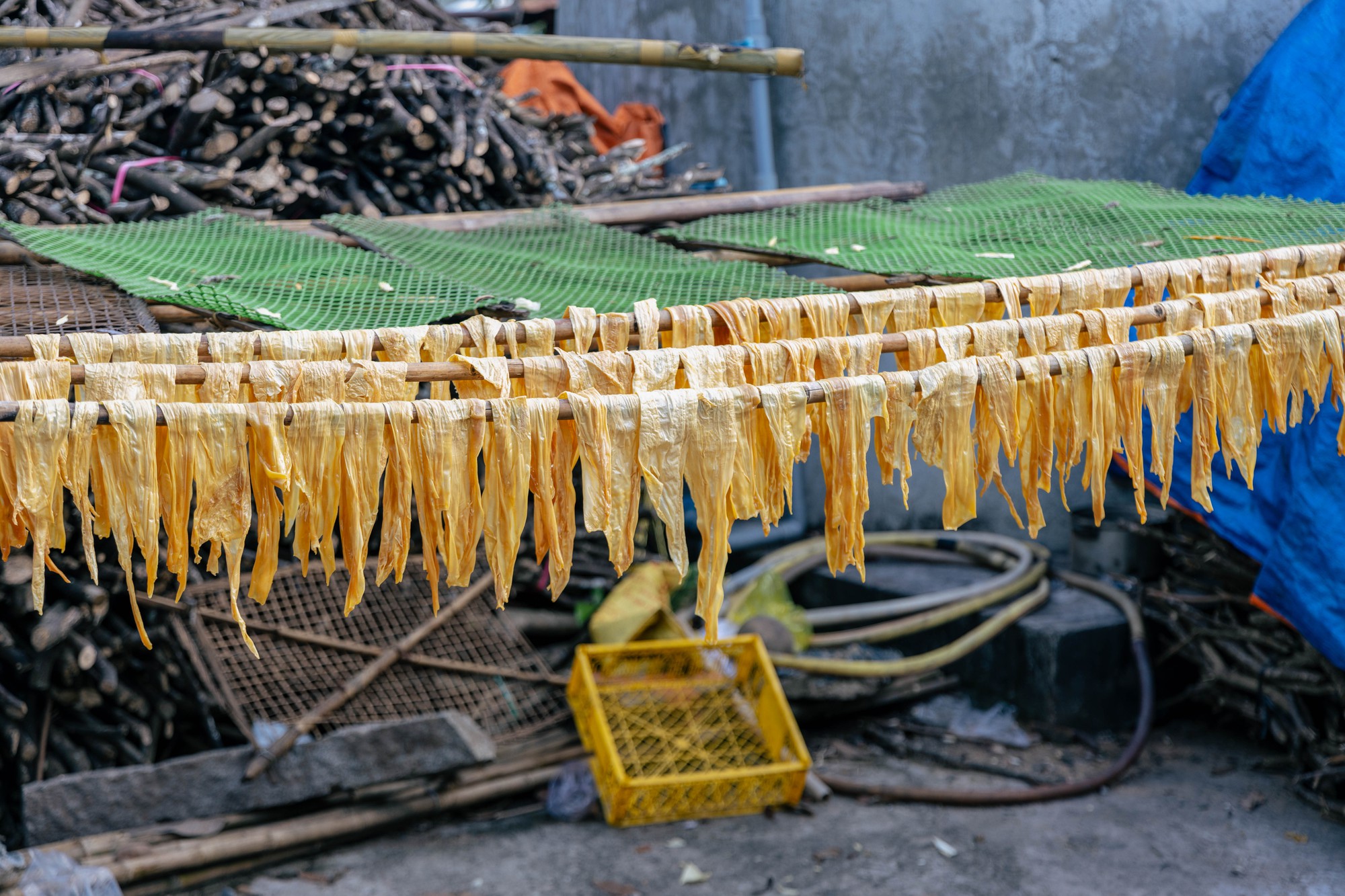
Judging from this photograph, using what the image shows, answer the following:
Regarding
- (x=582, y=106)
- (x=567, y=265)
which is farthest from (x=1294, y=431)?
(x=582, y=106)

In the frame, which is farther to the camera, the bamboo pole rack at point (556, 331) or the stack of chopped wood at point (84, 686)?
the stack of chopped wood at point (84, 686)

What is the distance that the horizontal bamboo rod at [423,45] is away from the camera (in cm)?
468

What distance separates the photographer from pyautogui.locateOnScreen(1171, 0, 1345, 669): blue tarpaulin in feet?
17.1

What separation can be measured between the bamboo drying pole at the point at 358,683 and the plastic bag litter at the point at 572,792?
1.07m

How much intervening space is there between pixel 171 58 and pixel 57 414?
201 inches

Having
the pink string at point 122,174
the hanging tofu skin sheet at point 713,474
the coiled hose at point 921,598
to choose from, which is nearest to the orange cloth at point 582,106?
the coiled hose at point 921,598

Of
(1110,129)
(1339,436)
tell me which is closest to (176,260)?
(1339,436)

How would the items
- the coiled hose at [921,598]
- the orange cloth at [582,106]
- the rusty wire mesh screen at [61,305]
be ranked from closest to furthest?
1. the rusty wire mesh screen at [61,305]
2. the coiled hose at [921,598]
3. the orange cloth at [582,106]

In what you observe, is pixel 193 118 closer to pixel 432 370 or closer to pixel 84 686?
pixel 84 686

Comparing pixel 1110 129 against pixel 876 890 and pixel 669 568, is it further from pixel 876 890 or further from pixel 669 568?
pixel 876 890

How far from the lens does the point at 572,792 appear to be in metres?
6.16

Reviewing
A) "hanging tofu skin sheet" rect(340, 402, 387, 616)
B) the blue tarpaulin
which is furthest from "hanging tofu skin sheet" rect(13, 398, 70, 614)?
the blue tarpaulin

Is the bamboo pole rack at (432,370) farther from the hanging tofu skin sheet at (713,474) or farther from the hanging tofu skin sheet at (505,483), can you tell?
the hanging tofu skin sheet at (713,474)

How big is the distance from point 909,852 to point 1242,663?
7.58ft
